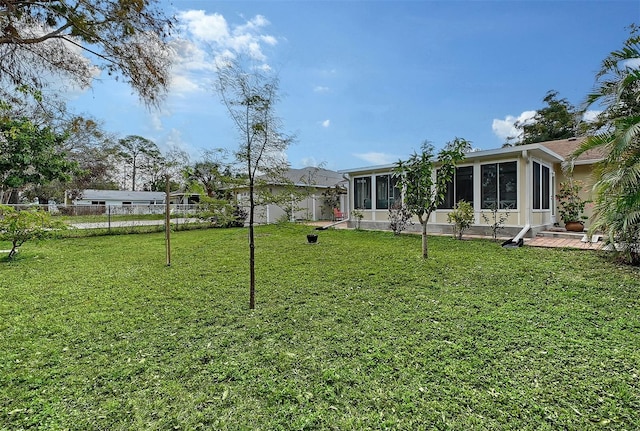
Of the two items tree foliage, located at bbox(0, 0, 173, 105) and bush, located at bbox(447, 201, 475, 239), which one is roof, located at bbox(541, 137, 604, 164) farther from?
tree foliage, located at bbox(0, 0, 173, 105)

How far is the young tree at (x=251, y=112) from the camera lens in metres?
3.94

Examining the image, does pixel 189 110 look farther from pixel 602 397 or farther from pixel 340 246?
pixel 602 397

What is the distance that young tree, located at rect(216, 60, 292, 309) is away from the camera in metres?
3.94

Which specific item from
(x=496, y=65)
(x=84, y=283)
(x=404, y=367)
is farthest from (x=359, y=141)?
(x=404, y=367)

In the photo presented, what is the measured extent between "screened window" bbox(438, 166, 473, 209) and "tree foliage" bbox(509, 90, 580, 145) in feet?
52.5

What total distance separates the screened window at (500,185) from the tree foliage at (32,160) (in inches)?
748

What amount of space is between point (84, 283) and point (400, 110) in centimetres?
1388

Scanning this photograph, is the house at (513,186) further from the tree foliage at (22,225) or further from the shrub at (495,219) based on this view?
the tree foliage at (22,225)

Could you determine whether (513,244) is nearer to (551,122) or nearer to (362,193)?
(362,193)

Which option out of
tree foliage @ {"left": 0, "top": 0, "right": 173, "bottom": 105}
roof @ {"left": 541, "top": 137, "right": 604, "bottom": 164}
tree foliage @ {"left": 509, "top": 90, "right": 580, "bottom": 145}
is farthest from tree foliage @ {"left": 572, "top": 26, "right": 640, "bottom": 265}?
tree foliage @ {"left": 509, "top": 90, "right": 580, "bottom": 145}

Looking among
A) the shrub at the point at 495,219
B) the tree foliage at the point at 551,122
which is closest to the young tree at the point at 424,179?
the shrub at the point at 495,219

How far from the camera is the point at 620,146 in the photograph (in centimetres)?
498

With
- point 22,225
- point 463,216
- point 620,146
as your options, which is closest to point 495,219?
point 463,216

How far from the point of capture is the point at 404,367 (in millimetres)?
2617
